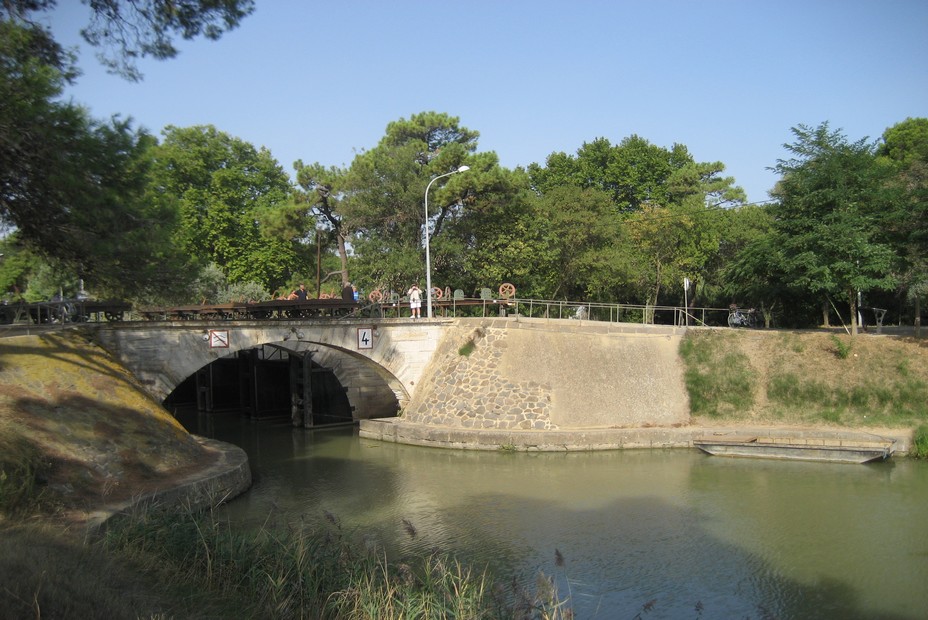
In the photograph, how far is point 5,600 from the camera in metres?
5.77

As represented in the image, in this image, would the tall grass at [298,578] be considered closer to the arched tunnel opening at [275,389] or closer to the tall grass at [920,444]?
the tall grass at [920,444]

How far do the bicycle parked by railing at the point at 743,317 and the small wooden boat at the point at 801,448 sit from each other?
1112cm

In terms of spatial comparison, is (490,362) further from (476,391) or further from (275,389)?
(275,389)

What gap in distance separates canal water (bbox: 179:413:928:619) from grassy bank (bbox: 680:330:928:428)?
101 inches

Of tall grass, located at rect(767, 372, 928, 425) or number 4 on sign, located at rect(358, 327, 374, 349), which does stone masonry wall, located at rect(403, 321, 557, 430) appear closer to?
number 4 on sign, located at rect(358, 327, 374, 349)

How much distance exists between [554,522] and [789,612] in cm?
528

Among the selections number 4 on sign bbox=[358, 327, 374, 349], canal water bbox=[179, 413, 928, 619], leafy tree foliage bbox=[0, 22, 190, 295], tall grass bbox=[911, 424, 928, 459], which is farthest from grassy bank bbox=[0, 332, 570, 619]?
tall grass bbox=[911, 424, 928, 459]

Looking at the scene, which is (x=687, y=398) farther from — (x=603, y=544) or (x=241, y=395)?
(x=241, y=395)

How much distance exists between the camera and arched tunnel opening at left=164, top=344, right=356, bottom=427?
94.1 ft

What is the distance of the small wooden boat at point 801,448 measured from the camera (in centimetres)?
2002

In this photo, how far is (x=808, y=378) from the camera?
2342cm

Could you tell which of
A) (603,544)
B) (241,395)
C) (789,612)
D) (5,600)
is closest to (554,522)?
(603,544)

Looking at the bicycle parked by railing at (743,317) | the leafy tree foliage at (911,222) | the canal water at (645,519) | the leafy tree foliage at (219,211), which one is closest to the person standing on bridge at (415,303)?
the canal water at (645,519)

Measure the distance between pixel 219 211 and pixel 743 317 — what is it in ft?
100
